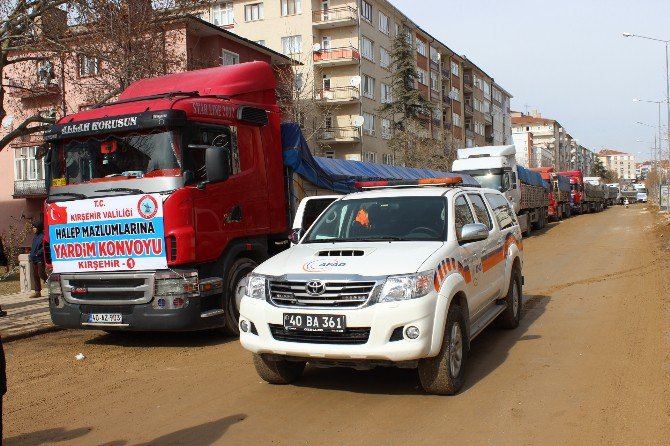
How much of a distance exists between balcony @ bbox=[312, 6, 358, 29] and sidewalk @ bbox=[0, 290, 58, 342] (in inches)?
1418

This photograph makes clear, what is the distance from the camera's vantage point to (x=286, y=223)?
1008 cm

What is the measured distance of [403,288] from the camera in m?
5.41

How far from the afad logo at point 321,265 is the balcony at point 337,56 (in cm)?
4260

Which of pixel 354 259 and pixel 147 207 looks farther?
pixel 147 207

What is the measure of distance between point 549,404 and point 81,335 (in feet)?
23.3

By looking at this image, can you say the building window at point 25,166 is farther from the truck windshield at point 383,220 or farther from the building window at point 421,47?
the building window at point 421,47

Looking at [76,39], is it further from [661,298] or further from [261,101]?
[661,298]

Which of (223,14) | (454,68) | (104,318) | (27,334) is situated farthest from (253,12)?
(104,318)

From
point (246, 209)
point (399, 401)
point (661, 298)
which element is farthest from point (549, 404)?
point (661, 298)

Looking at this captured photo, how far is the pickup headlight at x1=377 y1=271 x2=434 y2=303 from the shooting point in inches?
213

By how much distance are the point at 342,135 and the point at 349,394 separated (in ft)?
141

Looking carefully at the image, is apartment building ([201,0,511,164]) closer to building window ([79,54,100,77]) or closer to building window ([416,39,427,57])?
building window ([416,39,427,57])

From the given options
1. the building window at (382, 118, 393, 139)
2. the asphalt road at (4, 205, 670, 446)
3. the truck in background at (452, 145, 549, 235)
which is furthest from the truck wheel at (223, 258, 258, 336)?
the building window at (382, 118, 393, 139)

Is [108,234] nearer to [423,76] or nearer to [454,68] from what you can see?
[423,76]
